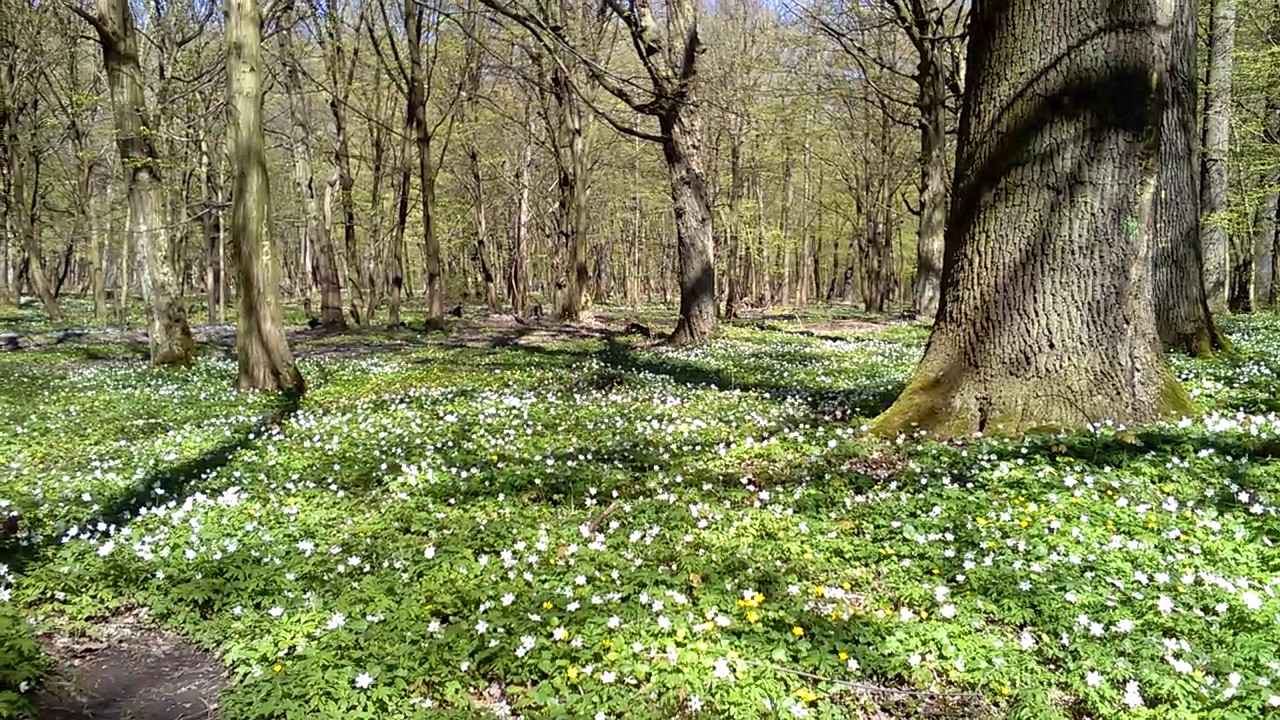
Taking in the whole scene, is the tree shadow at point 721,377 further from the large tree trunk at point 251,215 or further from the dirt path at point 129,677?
the dirt path at point 129,677

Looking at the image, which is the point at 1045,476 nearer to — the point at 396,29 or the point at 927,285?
the point at 927,285

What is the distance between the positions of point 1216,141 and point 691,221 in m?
15.2

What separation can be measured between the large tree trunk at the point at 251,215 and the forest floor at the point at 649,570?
343cm

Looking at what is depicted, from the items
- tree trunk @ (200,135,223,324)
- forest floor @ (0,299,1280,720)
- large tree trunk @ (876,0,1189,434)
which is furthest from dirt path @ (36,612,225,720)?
tree trunk @ (200,135,223,324)

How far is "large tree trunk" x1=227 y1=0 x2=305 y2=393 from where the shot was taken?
12.0 metres

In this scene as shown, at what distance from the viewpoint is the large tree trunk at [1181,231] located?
422 inches

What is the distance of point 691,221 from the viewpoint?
1731cm

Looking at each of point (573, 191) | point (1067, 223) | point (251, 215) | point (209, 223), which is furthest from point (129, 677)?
point (209, 223)

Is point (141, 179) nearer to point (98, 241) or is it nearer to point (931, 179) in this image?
point (931, 179)

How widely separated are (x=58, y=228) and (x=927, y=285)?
200 ft


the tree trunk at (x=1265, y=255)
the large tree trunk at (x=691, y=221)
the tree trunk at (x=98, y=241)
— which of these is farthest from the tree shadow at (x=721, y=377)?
the tree trunk at (x=1265, y=255)

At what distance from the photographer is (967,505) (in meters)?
5.30

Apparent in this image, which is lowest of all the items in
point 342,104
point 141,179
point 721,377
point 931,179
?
point 721,377

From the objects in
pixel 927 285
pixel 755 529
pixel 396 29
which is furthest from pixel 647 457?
pixel 396 29
